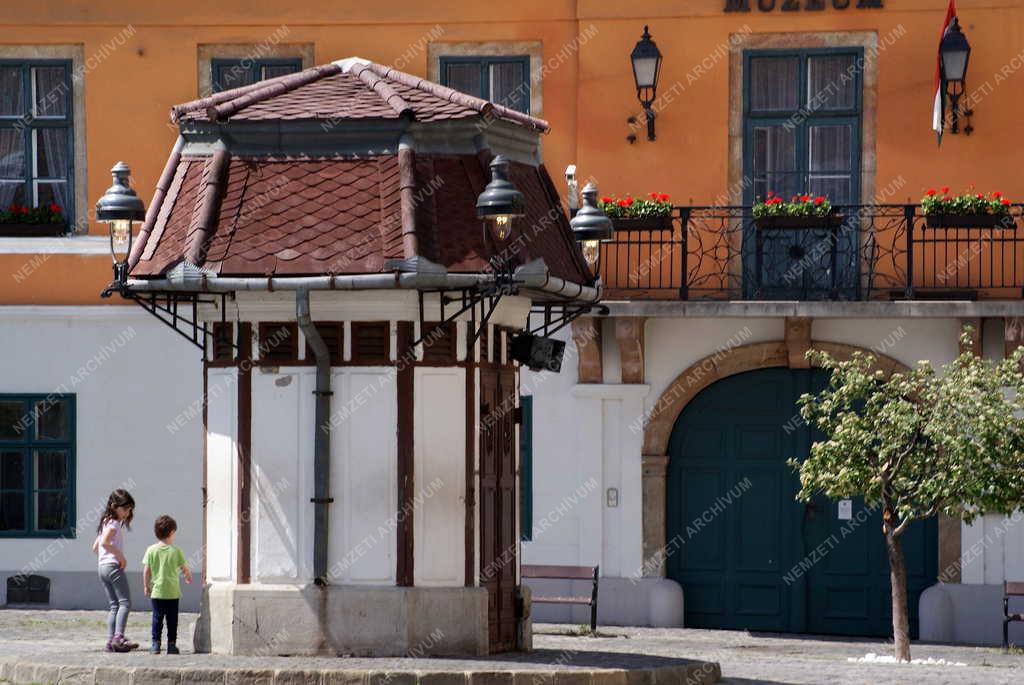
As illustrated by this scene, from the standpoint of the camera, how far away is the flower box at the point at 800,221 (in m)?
22.9

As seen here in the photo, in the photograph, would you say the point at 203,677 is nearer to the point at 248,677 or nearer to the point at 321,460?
the point at 248,677

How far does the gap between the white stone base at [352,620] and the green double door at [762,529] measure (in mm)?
7434

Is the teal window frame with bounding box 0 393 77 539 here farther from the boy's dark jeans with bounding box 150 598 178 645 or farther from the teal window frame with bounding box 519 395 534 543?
the boy's dark jeans with bounding box 150 598 178 645

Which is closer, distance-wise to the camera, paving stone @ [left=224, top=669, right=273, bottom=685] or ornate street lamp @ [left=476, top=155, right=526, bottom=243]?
paving stone @ [left=224, top=669, right=273, bottom=685]

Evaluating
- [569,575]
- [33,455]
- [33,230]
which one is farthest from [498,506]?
[33,230]

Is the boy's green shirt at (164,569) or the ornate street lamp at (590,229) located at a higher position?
the ornate street lamp at (590,229)

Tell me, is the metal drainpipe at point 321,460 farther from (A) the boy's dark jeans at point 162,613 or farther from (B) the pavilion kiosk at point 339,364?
(A) the boy's dark jeans at point 162,613

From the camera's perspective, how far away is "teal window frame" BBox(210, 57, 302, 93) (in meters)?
24.4

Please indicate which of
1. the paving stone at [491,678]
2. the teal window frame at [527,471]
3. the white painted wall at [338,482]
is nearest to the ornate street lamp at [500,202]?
the white painted wall at [338,482]

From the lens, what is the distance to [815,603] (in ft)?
77.6

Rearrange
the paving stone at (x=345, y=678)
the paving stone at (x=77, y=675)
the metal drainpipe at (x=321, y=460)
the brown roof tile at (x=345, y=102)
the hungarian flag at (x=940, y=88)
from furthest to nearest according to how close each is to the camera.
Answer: the hungarian flag at (x=940, y=88), the brown roof tile at (x=345, y=102), the metal drainpipe at (x=321, y=460), the paving stone at (x=77, y=675), the paving stone at (x=345, y=678)

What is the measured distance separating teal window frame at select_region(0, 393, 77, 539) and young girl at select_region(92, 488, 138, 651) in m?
6.51

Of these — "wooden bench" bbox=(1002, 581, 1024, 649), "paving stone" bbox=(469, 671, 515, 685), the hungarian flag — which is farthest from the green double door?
"paving stone" bbox=(469, 671, 515, 685)

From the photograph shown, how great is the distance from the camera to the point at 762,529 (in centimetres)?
2375
